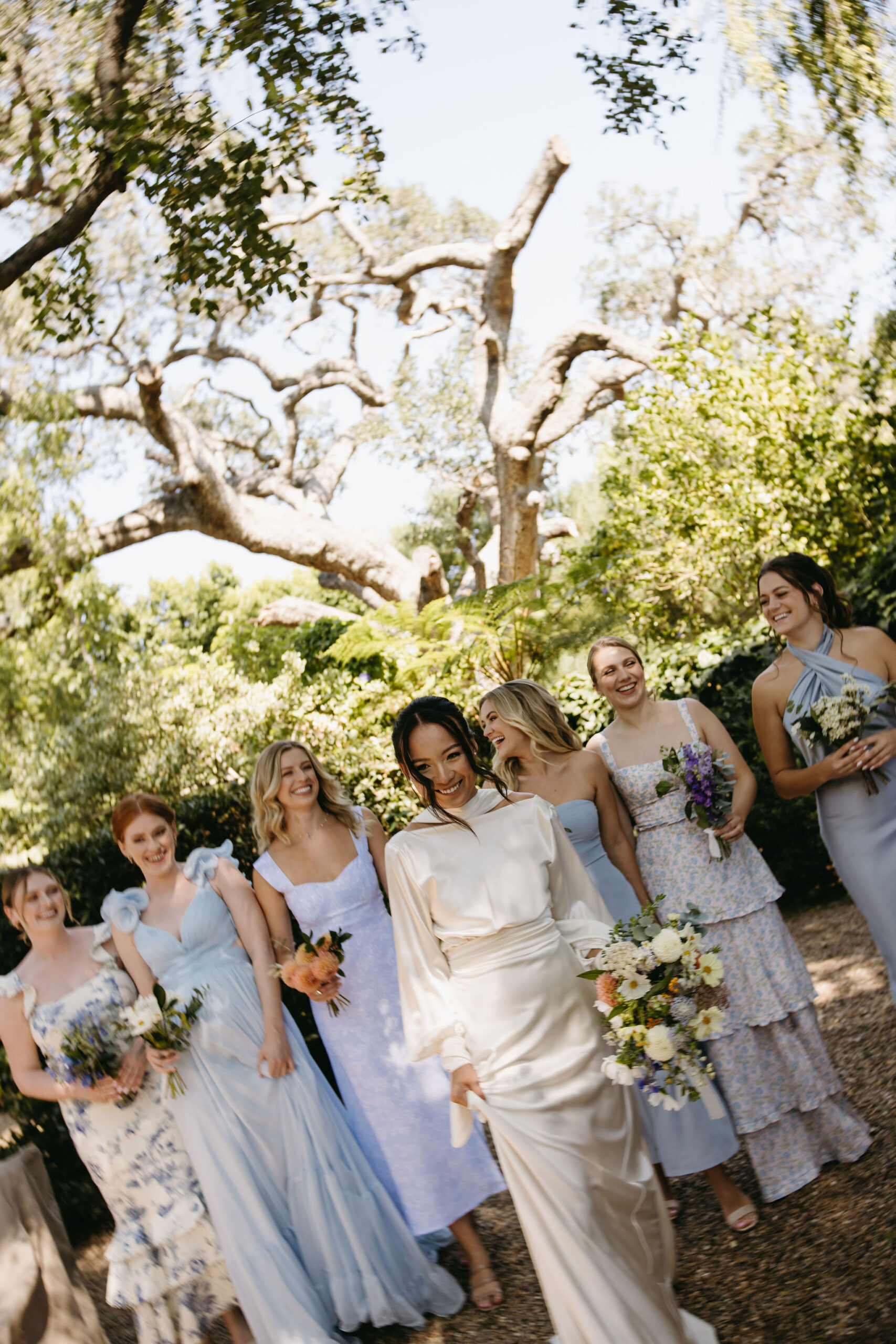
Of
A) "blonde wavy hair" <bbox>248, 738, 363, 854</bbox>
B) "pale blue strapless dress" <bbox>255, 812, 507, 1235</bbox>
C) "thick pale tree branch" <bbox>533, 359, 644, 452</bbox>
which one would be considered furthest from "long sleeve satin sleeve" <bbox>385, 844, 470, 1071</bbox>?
"thick pale tree branch" <bbox>533, 359, 644, 452</bbox>

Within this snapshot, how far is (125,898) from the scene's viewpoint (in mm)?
4070

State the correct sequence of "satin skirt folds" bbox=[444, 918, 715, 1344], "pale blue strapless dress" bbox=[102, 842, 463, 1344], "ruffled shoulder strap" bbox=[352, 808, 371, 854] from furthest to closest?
"ruffled shoulder strap" bbox=[352, 808, 371, 854]
"pale blue strapless dress" bbox=[102, 842, 463, 1344]
"satin skirt folds" bbox=[444, 918, 715, 1344]

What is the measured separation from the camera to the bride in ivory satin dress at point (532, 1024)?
266 centimetres

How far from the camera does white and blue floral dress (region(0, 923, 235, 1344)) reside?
3.77 meters

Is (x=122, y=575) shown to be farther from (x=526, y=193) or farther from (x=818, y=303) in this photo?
(x=818, y=303)

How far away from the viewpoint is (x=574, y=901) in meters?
3.12

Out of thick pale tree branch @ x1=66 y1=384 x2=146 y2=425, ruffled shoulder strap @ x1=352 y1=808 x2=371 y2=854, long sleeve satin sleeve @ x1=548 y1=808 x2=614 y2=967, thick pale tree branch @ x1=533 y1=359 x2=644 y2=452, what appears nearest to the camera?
long sleeve satin sleeve @ x1=548 y1=808 x2=614 y2=967

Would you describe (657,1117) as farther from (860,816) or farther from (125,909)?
(125,909)

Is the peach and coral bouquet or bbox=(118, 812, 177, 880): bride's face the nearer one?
the peach and coral bouquet

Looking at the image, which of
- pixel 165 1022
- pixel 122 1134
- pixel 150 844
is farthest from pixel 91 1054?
pixel 150 844

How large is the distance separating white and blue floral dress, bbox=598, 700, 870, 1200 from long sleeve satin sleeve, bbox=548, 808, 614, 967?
2.87 ft

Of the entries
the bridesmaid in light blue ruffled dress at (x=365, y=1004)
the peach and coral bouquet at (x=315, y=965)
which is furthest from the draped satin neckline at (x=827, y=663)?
the peach and coral bouquet at (x=315, y=965)

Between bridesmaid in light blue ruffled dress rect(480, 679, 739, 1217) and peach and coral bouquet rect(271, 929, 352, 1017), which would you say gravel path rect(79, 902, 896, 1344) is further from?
peach and coral bouquet rect(271, 929, 352, 1017)

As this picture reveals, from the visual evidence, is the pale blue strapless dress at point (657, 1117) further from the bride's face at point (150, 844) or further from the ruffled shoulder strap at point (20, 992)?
the ruffled shoulder strap at point (20, 992)
